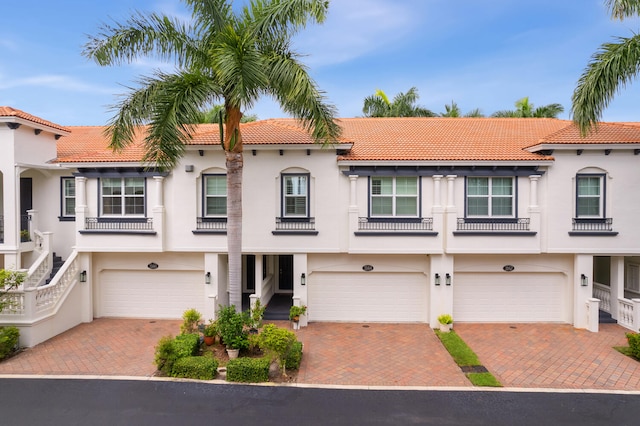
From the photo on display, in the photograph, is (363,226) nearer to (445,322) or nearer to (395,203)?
(395,203)

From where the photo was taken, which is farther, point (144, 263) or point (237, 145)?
point (144, 263)

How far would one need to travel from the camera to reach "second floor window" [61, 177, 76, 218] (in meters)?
16.0

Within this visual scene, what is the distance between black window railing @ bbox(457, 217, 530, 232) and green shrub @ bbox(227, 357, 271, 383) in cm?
872

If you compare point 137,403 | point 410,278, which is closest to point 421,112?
point 410,278

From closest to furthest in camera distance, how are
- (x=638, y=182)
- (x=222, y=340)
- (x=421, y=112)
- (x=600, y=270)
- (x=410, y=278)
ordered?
(x=222, y=340), (x=638, y=182), (x=410, y=278), (x=600, y=270), (x=421, y=112)

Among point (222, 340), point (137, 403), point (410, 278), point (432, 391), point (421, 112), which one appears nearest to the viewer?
point (137, 403)

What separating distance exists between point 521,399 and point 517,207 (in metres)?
7.41

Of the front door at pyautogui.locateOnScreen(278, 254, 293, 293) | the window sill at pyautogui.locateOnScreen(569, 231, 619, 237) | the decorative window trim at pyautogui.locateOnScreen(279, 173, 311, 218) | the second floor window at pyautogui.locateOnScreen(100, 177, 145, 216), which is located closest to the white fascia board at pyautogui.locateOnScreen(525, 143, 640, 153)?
the window sill at pyautogui.locateOnScreen(569, 231, 619, 237)

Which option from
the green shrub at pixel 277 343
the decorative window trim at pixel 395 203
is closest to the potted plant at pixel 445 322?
the decorative window trim at pixel 395 203

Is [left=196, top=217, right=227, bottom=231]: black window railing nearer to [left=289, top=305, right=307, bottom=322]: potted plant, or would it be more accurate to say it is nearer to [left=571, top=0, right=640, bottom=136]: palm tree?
[left=289, top=305, right=307, bottom=322]: potted plant

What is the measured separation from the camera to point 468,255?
45.3ft

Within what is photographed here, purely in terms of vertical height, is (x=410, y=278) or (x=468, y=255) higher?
(x=468, y=255)

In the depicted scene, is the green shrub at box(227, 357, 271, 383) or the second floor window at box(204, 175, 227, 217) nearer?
the green shrub at box(227, 357, 271, 383)

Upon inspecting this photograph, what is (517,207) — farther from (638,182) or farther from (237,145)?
(237,145)
